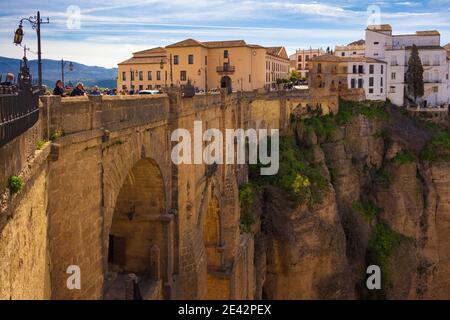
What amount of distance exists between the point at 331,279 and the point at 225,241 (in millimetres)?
12144

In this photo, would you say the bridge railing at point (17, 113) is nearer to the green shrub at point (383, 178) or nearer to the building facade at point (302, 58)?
the green shrub at point (383, 178)

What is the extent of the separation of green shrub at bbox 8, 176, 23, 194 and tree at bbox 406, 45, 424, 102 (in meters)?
57.6

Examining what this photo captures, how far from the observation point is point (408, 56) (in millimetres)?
59938

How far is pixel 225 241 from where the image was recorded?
89.2ft

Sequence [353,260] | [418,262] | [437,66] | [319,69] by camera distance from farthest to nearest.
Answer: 1. [437,66]
2. [319,69]
3. [418,262]
4. [353,260]

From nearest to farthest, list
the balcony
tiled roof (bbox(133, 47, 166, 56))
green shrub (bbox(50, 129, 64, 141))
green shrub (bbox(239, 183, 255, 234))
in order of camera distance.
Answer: green shrub (bbox(50, 129, 64, 141))
green shrub (bbox(239, 183, 255, 234))
the balcony
tiled roof (bbox(133, 47, 166, 56))

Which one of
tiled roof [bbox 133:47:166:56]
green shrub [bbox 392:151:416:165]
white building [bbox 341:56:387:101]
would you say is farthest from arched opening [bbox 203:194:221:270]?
tiled roof [bbox 133:47:166:56]

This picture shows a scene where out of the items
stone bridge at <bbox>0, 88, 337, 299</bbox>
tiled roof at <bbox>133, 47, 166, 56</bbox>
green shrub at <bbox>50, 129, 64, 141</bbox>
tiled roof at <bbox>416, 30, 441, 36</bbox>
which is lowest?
stone bridge at <bbox>0, 88, 337, 299</bbox>

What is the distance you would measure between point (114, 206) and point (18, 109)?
16.7ft

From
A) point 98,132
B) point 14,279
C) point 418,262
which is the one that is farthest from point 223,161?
point 418,262

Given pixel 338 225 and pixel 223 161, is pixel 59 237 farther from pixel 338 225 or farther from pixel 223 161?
pixel 338 225

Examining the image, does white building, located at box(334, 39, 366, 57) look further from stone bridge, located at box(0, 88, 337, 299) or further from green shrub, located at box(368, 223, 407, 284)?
stone bridge, located at box(0, 88, 337, 299)

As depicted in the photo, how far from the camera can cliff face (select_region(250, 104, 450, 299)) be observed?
110ft

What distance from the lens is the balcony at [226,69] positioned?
194 feet
